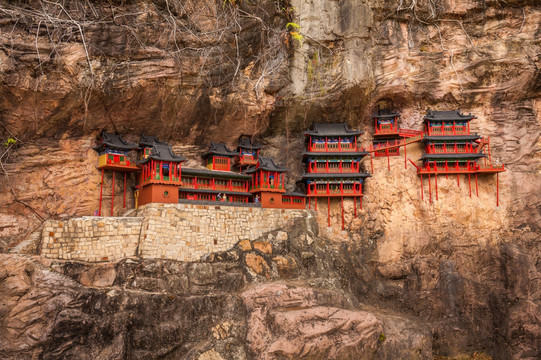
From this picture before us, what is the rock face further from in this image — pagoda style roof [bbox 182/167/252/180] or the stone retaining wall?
pagoda style roof [bbox 182/167/252/180]

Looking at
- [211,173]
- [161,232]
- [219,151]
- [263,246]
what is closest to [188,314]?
[161,232]

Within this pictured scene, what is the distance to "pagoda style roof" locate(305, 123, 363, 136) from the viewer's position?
33.7 meters

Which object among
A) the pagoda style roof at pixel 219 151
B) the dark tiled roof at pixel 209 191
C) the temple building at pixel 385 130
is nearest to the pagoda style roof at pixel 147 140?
the pagoda style roof at pixel 219 151

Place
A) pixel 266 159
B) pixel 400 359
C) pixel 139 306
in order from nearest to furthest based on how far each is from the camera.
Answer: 1. pixel 139 306
2. pixel 400 359
3. pixel 266 159

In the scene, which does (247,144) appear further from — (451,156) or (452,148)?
(452,148)

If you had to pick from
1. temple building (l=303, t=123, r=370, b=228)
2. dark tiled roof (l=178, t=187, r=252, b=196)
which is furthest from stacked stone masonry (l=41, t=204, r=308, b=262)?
temple building (l=303, t=123, r=370, b=228)

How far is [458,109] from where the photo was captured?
Answer: 3534 cm

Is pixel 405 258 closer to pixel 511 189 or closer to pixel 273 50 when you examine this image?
pixel 511 189

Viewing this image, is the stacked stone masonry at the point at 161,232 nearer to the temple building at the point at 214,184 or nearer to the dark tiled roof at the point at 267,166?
the temple building at the point at 214,184

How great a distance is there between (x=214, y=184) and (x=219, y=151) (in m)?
4.13

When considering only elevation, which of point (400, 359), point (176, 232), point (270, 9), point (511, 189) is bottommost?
point (400, 359)

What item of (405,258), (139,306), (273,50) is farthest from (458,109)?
(139,306)

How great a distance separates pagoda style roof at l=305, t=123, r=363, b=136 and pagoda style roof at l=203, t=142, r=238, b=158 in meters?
6.53

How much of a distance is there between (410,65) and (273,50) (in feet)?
38.4
